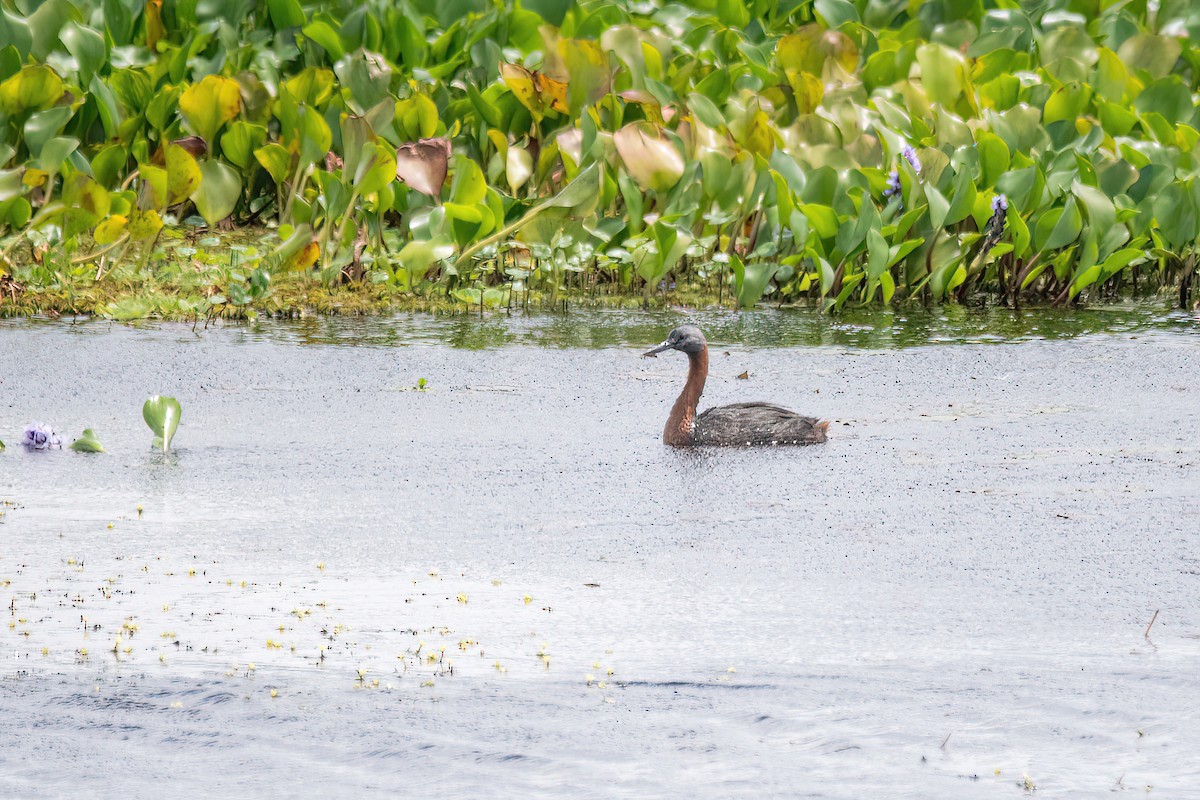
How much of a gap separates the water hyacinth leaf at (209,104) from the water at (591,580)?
2.84 meters

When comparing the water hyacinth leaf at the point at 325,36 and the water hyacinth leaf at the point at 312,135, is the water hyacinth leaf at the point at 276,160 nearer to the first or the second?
the water hyacinth leaf at the point at 312,135

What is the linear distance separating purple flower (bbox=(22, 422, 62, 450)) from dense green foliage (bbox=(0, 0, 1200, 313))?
112 inches

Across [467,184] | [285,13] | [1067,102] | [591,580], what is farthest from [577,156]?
[591,580]

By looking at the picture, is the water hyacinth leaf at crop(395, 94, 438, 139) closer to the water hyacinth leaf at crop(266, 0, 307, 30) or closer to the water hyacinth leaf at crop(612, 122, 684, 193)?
the water hyacinth leaf at crop(612, 122, 684, 193)

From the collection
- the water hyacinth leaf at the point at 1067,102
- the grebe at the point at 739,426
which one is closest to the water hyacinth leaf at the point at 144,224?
the grebe at the point at 739,426

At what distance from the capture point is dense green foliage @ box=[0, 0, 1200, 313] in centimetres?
966

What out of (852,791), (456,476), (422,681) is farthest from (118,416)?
(852,791)

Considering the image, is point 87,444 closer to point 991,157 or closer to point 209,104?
point 209,104

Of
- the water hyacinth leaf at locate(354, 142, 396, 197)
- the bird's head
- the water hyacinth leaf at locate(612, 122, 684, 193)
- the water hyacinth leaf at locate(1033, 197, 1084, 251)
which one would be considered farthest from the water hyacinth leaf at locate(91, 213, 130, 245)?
the water hyacinth leaf at locate(1033, 197, 1084, 251)

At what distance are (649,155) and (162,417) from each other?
4211 mm

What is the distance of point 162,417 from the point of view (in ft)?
20.8

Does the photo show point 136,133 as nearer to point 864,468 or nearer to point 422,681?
point 864,468

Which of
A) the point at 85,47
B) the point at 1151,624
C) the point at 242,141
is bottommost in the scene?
the point at 1151,624

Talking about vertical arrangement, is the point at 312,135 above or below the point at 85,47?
below
